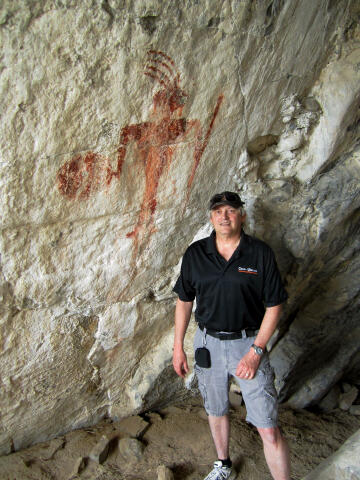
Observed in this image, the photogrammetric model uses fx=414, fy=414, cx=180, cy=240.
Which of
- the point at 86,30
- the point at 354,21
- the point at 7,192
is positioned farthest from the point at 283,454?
the point at 354,21

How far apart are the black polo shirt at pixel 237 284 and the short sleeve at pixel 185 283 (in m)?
0.03

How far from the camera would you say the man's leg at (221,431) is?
7.77 feet

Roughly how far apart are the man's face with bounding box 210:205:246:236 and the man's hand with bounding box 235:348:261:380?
2.04 ft

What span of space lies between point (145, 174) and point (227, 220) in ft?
1.74

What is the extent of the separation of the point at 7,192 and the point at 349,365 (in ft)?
10.7

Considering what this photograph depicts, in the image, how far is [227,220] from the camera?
2158 mm

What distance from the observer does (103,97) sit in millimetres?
1964

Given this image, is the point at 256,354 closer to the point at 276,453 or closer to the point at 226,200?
the point at 276,453

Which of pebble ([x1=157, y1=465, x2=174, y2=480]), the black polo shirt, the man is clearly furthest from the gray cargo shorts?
pebble ([x1=157, y1=465, x2=174, y2=480])

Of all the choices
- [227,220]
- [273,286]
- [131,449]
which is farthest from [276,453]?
[227,220]

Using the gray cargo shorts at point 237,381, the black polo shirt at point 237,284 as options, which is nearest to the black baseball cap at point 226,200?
the black polo shirt at point 237,284

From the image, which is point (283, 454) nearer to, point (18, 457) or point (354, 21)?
point (18, 457)

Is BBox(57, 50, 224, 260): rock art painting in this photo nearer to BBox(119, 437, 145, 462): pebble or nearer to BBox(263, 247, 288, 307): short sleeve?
BBox(263, 247, 288, 307): short sleeve

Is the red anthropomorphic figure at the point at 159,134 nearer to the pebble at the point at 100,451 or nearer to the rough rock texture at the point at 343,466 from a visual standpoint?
the pebble at the point at 100,451
